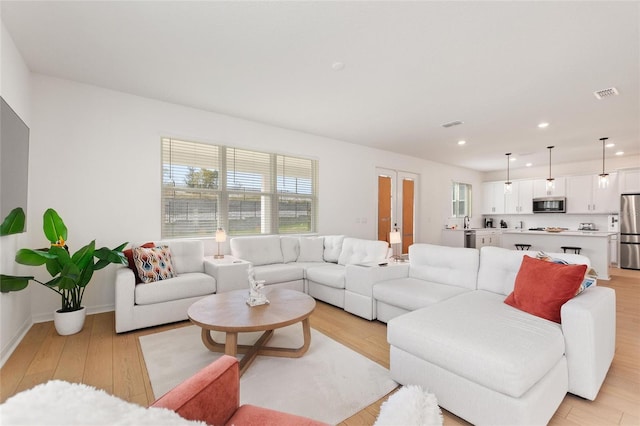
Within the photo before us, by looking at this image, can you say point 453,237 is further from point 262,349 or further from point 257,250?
point 262,349

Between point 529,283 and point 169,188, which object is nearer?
point 529,283

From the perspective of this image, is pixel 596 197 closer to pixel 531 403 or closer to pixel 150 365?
pixel 531 403

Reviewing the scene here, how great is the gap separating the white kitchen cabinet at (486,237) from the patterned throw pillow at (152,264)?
292 inches

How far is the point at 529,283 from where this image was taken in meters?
2.22

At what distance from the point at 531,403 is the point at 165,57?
3898mm

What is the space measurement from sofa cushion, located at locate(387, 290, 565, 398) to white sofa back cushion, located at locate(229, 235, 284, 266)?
8.96 ft

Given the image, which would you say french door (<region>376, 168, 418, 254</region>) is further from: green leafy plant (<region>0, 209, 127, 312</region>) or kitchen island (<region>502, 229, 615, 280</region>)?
green leafy plant (<region>0, 209, 127, 312</region>)

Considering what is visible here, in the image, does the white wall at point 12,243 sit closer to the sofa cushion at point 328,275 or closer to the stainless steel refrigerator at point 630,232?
the sofa cushion at point 328,275

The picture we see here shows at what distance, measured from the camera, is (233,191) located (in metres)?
4.63

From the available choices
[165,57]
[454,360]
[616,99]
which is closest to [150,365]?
[454,360]

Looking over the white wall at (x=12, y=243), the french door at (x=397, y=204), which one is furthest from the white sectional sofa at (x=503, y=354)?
the french door at (x=397, y=204)

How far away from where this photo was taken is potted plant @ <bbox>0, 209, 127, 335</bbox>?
260 cm

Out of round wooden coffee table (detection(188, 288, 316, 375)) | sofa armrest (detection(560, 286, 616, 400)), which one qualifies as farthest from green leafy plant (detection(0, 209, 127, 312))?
sofa armrest (detection(560, 286, 616, 400))

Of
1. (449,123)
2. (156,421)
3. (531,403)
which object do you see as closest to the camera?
(156,421)
